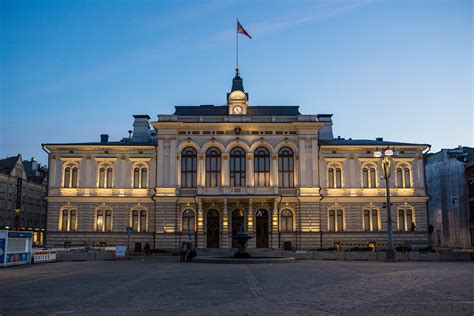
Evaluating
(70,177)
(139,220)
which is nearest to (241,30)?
(139,220)

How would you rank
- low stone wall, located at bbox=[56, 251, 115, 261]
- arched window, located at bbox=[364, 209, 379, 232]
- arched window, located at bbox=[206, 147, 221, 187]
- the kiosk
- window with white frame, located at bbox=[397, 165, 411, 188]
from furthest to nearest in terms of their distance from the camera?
window with white frame, located at bbox=[397, 165, 411, 188]
arched window, located at bbox=[364, 209, 379, 232]
arched window, located at bbox=[206, 147, 221, 187]
low stone wall, located at bbox=[56, 251, 115, 261]
the kiosk

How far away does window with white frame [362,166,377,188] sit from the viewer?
56.7m

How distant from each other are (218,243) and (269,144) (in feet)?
41.7

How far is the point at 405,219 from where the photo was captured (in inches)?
2207

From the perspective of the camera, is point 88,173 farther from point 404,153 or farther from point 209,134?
point 404,153

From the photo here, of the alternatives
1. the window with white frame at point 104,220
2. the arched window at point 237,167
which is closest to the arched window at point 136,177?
the window with white frame at point 104,220

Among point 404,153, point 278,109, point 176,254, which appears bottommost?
point 176,254

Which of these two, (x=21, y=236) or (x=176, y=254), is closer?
(x=21, y=236)

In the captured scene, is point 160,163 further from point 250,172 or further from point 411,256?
point 411,256

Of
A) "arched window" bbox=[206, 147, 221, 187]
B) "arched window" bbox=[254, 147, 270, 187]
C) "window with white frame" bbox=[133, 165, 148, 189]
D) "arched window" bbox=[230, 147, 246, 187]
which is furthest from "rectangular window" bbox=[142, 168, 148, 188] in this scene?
"arched window" bbox=[254, 147, 270, 187]

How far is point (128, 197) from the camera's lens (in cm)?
5575

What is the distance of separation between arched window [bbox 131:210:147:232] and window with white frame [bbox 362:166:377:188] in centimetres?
2626

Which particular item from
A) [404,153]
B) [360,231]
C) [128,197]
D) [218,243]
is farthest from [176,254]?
[404,153]

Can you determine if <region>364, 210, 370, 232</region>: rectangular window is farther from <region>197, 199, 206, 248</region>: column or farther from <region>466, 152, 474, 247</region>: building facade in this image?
<region>197, 199, 206, 248</region>: column
